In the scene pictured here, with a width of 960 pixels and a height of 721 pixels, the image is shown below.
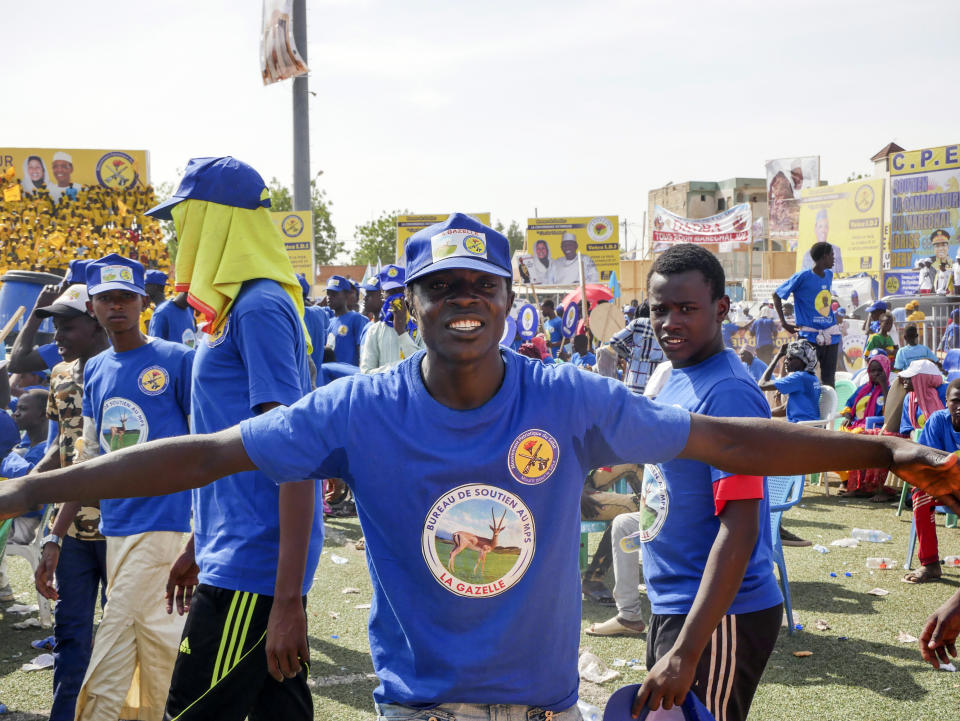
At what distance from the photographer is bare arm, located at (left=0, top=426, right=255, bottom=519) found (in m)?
1.70

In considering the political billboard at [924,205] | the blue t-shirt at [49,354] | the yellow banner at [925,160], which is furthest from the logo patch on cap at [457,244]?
the yellow banner at [925,160]

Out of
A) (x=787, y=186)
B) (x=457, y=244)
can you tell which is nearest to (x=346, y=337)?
(x=457, y=244)

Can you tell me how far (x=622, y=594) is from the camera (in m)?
5.70

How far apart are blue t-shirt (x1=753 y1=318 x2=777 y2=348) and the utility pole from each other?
9.21m

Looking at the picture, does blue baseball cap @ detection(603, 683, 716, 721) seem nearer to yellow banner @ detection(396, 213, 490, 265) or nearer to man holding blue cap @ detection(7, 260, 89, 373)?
man holding blue cap @ detection(7, 260, 89, 373)

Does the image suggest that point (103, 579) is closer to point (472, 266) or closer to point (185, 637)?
point (185, 637)

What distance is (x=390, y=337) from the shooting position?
8.93 m

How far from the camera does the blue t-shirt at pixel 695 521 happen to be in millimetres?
2658

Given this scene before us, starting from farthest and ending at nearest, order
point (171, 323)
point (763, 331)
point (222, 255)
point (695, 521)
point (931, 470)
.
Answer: point (763, 331)
point (171, 323)
point (222, 255)
point (695, 521)
point (931, 470)

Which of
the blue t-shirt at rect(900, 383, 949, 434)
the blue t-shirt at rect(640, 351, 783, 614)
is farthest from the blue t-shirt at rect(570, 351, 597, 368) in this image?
the blue t-shirt at rect(640, 351, 783, 614)

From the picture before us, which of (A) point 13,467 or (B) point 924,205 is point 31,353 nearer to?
(A) point 13,467

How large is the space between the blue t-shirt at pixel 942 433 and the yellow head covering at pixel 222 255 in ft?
20.4

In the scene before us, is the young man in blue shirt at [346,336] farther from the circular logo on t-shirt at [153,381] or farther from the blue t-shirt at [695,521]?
the blue t-shirt at [695,521]

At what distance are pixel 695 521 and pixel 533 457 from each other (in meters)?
1.06
